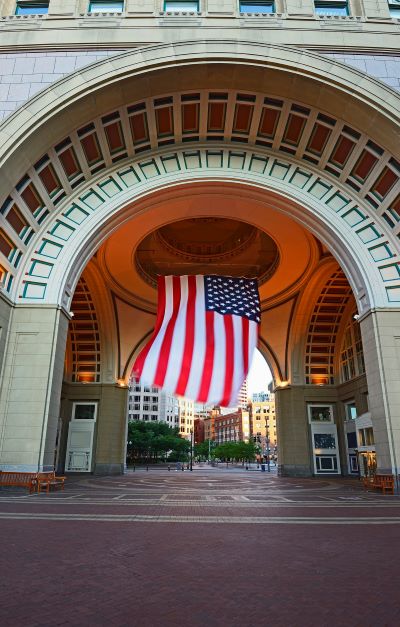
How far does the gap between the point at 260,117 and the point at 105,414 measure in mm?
23698

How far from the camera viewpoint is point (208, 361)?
2025 cm

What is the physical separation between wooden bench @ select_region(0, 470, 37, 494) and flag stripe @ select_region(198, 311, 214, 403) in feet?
24.3

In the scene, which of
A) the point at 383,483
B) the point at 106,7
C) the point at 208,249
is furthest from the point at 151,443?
the point at 106,7

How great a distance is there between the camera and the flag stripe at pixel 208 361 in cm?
1910

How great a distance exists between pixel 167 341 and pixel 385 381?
1037 cm

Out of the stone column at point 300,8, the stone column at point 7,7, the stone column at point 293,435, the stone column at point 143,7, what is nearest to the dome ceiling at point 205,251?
the stone column at point 293,435

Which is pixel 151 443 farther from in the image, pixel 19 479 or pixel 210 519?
pixel 210 519

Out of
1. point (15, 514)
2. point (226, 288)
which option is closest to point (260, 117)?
point (226, 288)

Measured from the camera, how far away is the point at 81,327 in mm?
33000

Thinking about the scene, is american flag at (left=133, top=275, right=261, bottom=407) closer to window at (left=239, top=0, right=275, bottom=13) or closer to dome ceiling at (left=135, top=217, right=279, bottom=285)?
dome ceiling at (left=135, top=217, right=279, bottom=285)

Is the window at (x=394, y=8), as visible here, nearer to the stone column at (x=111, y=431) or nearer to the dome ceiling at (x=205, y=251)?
the dome ceiling at (x=205, y=251)

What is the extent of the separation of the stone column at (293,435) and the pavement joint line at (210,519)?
22986 millimetres

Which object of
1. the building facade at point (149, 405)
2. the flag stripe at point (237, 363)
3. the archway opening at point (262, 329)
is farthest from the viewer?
the building facade at point (149, 405)

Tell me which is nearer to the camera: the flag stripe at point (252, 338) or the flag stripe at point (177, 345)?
the flag stripe at point (177, 345)
